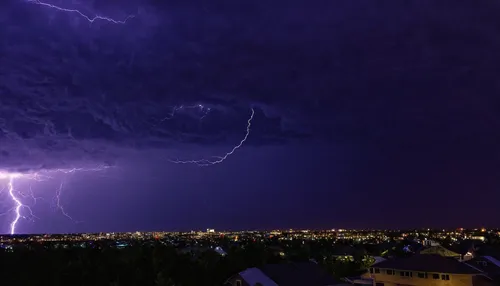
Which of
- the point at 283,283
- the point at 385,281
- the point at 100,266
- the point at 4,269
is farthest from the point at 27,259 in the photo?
the point at 385,281

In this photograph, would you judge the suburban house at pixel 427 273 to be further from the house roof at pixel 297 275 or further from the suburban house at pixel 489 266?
the house roof at pixel 297 275

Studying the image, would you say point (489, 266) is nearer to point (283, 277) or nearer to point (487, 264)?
point (487, 264)

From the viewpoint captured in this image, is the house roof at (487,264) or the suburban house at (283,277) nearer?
the suburban house at (283,277)

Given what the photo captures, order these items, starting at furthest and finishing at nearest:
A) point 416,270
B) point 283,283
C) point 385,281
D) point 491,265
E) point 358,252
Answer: point 358,252, point 491,265, point 385,281, point 416,270, point 283,283

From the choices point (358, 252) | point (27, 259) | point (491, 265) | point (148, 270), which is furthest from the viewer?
point (358, 252)

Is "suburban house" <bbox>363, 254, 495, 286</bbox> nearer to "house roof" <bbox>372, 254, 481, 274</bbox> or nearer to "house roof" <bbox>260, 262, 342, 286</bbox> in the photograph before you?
"house roof" <bbox>372, 254, 481, 274</bbox>

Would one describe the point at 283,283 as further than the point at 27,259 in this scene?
No

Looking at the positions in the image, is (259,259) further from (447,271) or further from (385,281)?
(447,271)

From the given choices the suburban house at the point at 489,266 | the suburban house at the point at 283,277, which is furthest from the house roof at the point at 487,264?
the suburban house at the point at 283,277
